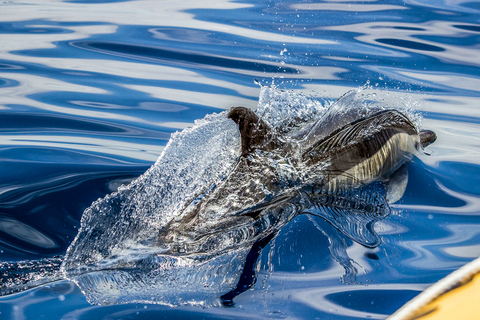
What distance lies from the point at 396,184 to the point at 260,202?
1132mm

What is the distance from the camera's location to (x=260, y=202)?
11.1ft

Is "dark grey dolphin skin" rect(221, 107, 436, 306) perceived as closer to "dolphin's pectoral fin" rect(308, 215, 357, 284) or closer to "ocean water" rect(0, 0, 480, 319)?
"dolphin's pectoral fin" rect(308, 215, 357, 284)

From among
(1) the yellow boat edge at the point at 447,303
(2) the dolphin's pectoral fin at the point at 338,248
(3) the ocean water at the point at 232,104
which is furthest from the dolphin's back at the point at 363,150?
(1) the yellow boat edge at the point at 447,303

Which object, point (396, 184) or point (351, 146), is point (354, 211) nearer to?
point (351, 146)

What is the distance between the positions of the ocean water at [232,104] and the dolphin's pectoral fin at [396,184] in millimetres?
62

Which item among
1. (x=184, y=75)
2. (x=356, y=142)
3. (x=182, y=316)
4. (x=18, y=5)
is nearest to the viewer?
(x=182, y=316)

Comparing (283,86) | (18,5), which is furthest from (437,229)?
(18,5)

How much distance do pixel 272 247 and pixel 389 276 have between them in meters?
0.64

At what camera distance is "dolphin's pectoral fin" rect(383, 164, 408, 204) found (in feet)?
12.4

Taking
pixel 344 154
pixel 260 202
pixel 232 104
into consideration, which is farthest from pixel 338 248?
pixel 232 104

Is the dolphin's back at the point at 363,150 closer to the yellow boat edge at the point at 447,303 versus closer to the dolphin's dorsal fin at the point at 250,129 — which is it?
the dolphin's dorsal fin at the point at 250,129

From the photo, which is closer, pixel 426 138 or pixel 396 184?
pixel 396 184

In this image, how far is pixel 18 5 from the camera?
396 inches

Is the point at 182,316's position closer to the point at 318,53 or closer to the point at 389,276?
the point at 389,276
